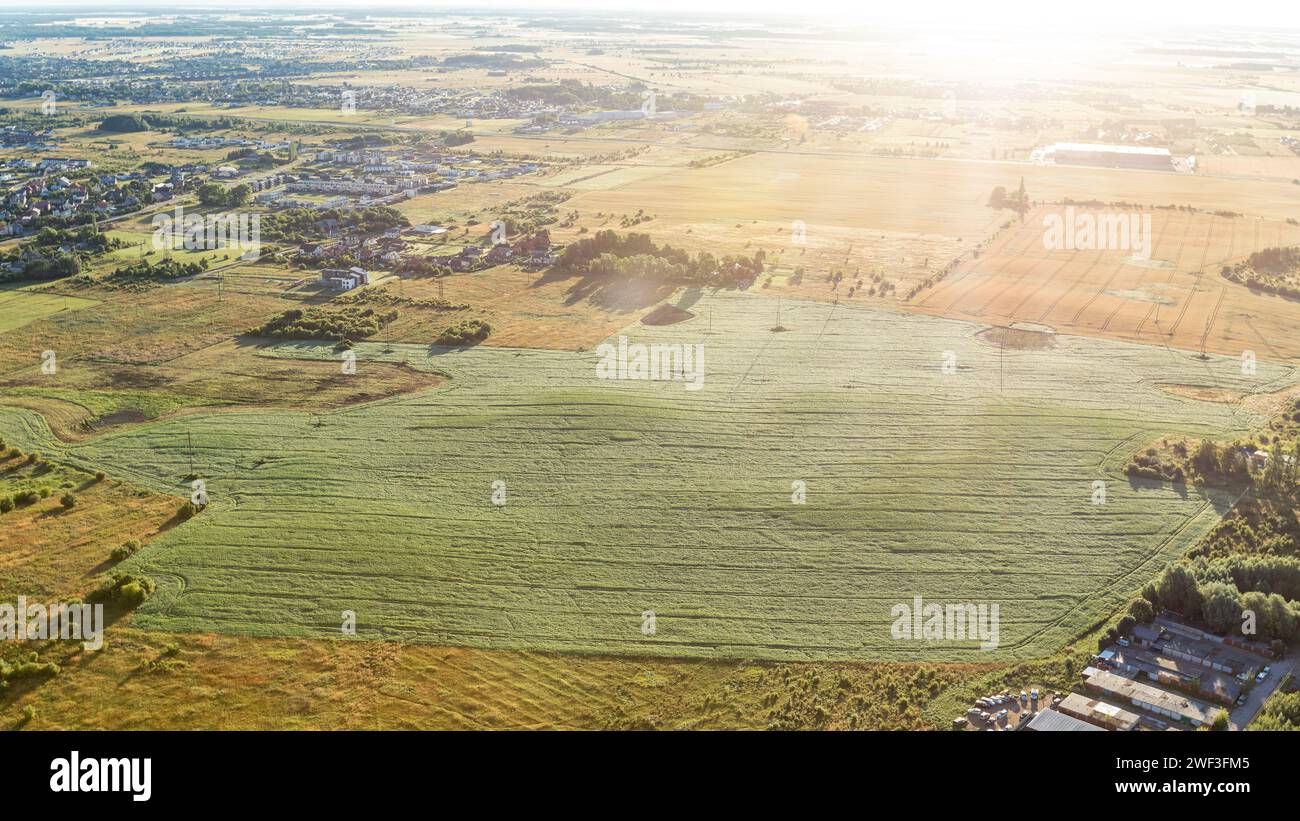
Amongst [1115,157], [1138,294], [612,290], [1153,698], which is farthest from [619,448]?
[1115,157]

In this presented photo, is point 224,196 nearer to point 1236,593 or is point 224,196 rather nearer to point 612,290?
point 612,290

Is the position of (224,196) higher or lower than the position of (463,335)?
higher

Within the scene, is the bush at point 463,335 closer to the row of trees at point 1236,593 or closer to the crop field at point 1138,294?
the crop field at point 1138,294

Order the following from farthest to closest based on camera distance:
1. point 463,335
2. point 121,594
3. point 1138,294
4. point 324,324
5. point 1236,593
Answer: point 1138,294 → point 324,324 → point 463,335 → point 121,594 → point 1236,593

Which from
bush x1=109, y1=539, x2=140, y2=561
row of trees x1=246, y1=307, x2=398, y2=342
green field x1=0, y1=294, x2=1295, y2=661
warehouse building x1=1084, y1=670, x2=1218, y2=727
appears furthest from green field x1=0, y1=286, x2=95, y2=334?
warehouse building x1=1084, y1=670, x2=1218, y2=727

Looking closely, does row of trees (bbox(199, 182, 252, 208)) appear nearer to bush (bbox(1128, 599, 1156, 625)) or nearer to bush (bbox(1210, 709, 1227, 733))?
bush (bbox(1128, 599, 1156, 625))

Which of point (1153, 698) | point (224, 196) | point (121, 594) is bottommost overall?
point (121, 594)

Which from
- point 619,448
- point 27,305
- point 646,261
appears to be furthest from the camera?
point 646,261

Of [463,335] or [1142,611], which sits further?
[463,335]
